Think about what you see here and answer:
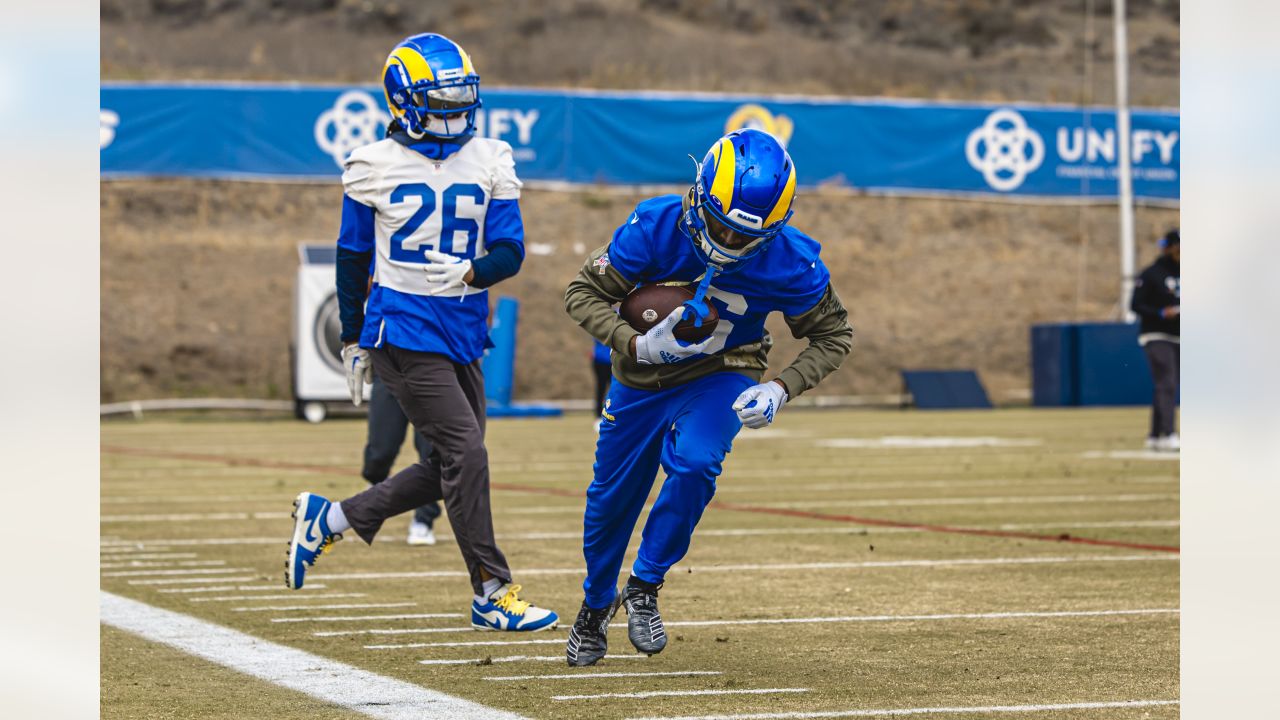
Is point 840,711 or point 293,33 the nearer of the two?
point 840,711

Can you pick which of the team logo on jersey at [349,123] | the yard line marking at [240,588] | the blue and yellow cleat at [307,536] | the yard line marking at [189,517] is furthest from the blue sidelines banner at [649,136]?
→ the blue and yellow cleat at [307,536]

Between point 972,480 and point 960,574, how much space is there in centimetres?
608

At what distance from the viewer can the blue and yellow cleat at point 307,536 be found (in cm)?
709

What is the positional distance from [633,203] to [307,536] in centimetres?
2913

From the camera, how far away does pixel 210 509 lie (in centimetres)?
1217

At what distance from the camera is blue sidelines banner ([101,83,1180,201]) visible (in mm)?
30219

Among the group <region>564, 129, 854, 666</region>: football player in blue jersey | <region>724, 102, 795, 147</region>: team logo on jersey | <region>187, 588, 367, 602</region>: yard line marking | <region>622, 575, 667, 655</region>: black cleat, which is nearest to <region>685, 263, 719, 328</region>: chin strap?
<region>564, 129, 854, 666</region>: football player in blue jersey

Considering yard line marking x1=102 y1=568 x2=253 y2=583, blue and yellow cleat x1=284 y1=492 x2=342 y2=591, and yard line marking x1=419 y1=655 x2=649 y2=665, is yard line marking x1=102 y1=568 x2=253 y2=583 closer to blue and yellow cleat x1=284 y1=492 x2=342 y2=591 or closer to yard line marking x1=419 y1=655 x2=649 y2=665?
blue and yellow cleat x1=284 y1=492 x2=342 y2=591

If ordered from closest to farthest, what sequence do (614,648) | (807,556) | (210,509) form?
1. (614,648)
2. (807,556)
3. (210,509)

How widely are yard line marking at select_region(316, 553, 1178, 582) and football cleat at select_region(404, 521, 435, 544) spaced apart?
1.27 m

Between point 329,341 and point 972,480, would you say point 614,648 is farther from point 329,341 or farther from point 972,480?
point 329,341

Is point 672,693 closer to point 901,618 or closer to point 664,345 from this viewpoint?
point 664,345
